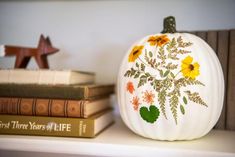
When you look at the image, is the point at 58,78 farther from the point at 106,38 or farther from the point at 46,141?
the point at 106,38

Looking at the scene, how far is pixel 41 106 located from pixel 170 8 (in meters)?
0.39

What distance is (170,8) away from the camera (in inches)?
24.3

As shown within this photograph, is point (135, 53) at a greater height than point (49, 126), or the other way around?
point (135, 53)

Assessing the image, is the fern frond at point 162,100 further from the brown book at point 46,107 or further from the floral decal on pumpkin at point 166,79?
the brown book at point 46,107

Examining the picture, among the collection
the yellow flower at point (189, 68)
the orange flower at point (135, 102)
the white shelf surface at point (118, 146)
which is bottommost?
the white shelf surface at point (118, 146)

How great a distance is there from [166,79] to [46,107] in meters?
0.21

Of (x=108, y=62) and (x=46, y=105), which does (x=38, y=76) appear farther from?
(x=108, y=62)

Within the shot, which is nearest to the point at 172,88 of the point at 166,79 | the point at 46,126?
the point at 166,79

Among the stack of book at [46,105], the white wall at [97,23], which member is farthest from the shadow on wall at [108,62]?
the stack of book at [46,105]

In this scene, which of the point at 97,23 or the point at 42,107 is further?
the point at 97,23

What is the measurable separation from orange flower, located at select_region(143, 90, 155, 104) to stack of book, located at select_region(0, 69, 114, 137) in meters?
0.10

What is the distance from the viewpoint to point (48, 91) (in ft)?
1.44

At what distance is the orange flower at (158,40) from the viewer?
0.41m

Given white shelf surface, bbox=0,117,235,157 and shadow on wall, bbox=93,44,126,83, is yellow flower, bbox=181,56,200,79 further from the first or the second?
shadow on wall, bbox=93,44,126,83
